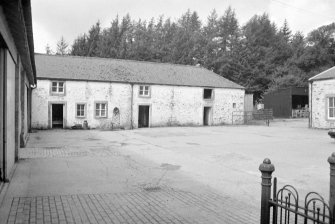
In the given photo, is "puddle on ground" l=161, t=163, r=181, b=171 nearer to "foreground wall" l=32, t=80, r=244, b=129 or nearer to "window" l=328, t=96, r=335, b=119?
"foreground wall" l=32, t=80, r=244, b=129

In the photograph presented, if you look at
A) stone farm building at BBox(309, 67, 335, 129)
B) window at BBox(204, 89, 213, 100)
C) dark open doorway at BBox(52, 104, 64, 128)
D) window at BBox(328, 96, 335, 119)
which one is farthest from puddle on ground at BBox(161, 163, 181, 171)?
window at BBox(204, 89, 213, 100)

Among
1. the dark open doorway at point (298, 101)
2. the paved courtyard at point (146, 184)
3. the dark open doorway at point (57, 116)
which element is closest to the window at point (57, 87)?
the dark open doorway at point (57, 116)

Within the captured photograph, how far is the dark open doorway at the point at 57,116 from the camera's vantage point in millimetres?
29484

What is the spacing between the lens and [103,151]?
14547mm

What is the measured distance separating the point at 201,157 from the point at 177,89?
68.8ft

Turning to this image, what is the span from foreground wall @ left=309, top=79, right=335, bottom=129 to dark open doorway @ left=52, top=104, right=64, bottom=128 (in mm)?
20947

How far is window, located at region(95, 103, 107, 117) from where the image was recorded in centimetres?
3014

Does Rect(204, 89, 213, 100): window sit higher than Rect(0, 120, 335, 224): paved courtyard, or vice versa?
Rect(204, 89, 213, 100): window

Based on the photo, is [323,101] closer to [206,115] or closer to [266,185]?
[206,115]

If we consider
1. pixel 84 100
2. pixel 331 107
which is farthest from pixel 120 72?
pixel 331 107

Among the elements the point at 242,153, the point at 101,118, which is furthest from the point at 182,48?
the point at 242,153

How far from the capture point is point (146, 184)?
328 inches

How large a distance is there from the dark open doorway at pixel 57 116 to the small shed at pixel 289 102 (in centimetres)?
2893

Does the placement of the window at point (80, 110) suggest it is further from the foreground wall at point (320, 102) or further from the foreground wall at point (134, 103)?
the foreground wall at point (320, 102)
